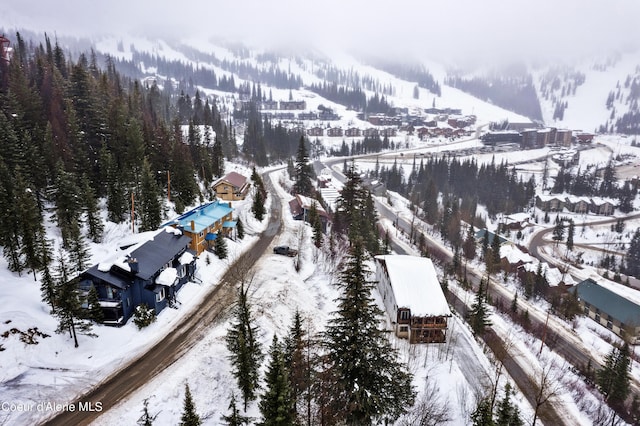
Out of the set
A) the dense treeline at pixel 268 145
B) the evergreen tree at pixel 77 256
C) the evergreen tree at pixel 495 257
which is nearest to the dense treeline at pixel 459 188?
the evergreen tree at pixel 495 257

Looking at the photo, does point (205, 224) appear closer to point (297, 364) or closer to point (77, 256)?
point (77, 256)

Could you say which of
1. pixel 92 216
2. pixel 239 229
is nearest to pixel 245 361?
pixel 92 216

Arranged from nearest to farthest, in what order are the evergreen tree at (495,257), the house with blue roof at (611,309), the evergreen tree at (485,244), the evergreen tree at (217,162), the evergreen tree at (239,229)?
1. the evergreen tree at (239,229)
2. the house with blue roof at (611,309)
3. the evergreen tree at (495,257)
4. the evergreen tree at (217,162)
5. the evergreen tree at (485,244)

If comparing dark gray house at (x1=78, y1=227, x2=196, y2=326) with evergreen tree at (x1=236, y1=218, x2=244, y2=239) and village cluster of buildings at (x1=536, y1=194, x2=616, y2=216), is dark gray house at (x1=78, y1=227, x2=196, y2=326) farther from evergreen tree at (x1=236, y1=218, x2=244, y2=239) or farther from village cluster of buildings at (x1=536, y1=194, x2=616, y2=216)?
village cluster of buildings at (x1=536, y1=194, x2=616, y2=216)

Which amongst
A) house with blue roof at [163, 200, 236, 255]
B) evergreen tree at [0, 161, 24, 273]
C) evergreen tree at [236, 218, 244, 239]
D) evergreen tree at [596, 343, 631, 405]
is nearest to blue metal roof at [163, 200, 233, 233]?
house with blue roof at [163, 200, 236, 255]

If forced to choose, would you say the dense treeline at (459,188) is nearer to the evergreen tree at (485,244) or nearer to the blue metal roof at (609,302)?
the evergreen tree at (485,244)

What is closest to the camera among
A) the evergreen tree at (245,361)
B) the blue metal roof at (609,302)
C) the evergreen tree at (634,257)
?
the evergreen tree at (245,361)
